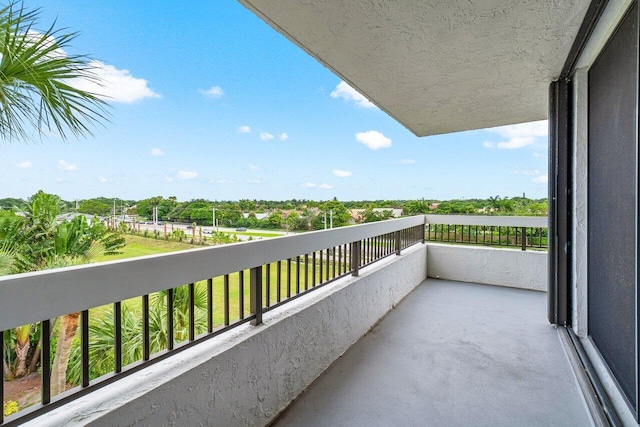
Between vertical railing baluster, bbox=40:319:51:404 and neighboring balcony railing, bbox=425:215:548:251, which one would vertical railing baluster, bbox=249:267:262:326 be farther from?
neighboring balcony railing, bbox=425:215:548:251

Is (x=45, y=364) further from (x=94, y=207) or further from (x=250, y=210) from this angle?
(x=250, y=210)

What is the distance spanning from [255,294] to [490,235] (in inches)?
172

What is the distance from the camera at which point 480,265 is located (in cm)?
466

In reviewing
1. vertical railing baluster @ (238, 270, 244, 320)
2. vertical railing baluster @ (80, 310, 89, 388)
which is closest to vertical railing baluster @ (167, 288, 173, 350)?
vertical railing baluster @ (80, 310, 89, 388)

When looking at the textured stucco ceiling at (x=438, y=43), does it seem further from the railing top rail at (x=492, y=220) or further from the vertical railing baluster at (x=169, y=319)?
the railing top rail at (x=492, y=220)

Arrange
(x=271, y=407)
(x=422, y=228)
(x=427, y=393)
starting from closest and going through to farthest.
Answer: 1. (x=271, y=407)
2. (x=427, y=393)
3. (x=422, y=228)

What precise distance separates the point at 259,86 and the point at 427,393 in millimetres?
8167

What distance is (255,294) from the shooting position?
1698mm

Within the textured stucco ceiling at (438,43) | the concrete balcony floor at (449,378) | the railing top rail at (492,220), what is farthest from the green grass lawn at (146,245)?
the railing top rail at (492,220)

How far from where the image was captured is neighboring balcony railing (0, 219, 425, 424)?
0.86 m

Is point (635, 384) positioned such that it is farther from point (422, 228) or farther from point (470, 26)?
point (422, 228)

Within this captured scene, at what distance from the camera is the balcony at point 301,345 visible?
98 cm

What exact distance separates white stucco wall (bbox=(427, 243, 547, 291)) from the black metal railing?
0.18 m

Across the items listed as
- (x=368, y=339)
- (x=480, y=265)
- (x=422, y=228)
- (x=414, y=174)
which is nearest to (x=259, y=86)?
(x=414, y=174)
